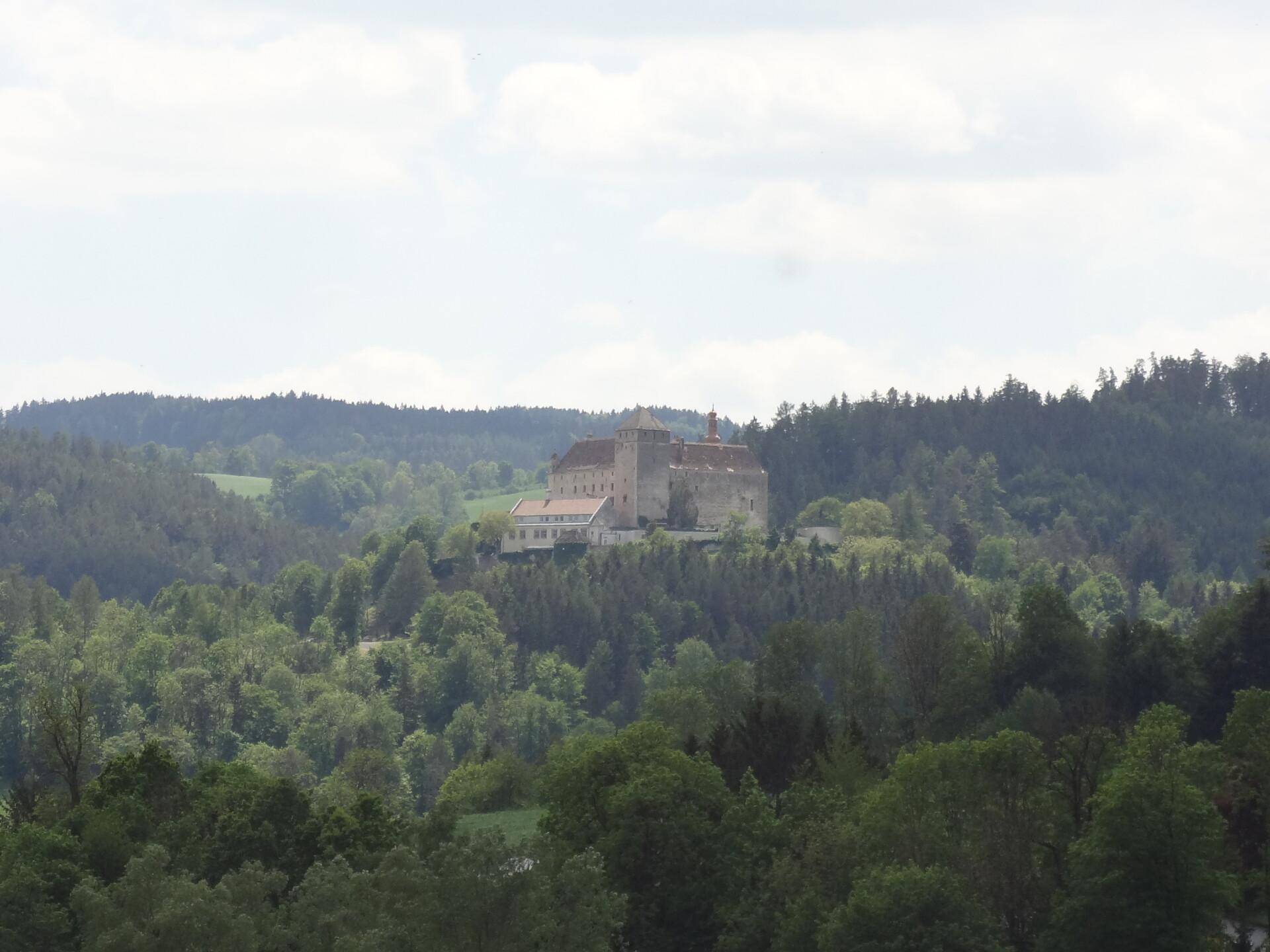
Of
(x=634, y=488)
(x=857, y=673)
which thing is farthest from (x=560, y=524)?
(x=857, y=673)

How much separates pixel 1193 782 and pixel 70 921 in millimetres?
29703

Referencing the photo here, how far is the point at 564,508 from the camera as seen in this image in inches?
7544

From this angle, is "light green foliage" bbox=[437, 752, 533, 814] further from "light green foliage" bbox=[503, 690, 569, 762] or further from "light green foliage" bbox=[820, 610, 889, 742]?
"light green foliage" bbox=[503, 690, 569, 762]

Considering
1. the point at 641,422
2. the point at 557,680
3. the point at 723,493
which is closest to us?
the point at 557,680

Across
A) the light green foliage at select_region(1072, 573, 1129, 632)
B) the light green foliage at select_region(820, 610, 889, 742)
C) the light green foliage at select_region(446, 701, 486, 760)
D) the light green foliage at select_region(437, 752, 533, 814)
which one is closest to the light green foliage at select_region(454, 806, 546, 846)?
the light green foliage at select_region(437, 752, 533, 814)

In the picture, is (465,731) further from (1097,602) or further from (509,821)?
(509,821)

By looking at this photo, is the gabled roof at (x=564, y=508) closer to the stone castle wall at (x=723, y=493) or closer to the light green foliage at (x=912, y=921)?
the stone castle wall at (x=723, y=493)

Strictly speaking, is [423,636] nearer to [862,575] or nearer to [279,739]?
[279,739]

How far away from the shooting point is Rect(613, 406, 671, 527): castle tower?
186 m

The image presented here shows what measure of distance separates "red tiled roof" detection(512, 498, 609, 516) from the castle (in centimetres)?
71

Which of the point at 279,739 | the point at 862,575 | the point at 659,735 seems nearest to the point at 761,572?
the point at 862,575

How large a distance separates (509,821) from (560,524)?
307 feet

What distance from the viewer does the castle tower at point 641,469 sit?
186 m

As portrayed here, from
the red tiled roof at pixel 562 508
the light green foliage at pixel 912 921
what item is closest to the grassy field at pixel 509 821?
the light green foliage at pixel 912 921
